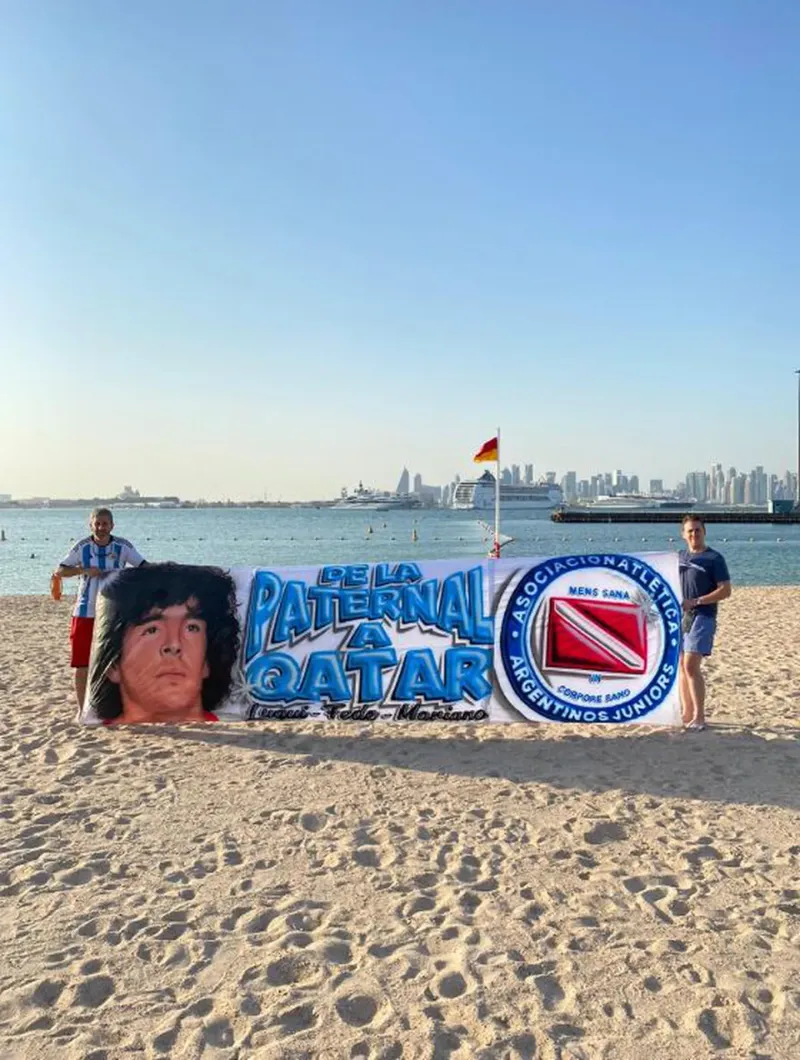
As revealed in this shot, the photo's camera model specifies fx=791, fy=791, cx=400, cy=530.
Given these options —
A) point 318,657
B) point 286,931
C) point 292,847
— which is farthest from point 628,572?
point 286,931

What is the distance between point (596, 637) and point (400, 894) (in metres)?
3.16

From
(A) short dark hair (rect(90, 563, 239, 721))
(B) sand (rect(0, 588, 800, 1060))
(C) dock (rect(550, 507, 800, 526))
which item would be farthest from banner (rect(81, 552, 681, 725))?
(C) dock (rect(550, 507, 800, 526))

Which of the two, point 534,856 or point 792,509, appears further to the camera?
point 792,509

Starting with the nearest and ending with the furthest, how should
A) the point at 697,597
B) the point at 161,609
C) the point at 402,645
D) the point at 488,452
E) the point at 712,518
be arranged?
the point at 697,597
the point at 402,645
the point at 161,609
the point at 488,452
the point at 712,518

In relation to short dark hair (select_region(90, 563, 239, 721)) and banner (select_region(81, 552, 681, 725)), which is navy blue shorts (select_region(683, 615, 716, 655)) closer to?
banner (select_region(81, 552, 681, 725))

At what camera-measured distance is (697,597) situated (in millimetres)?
6309

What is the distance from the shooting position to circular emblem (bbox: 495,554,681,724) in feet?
20.7

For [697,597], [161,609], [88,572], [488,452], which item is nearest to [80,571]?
[88,572]

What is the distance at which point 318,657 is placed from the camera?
6480mm

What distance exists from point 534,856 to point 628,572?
2956 mm

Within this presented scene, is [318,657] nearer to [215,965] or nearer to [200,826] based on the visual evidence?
[200,826]

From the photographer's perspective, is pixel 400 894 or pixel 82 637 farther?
pixel 82 637

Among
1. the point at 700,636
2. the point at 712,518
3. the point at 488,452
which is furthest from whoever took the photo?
the point at 712,518

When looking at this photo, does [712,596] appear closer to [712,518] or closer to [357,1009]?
[357,1009]
